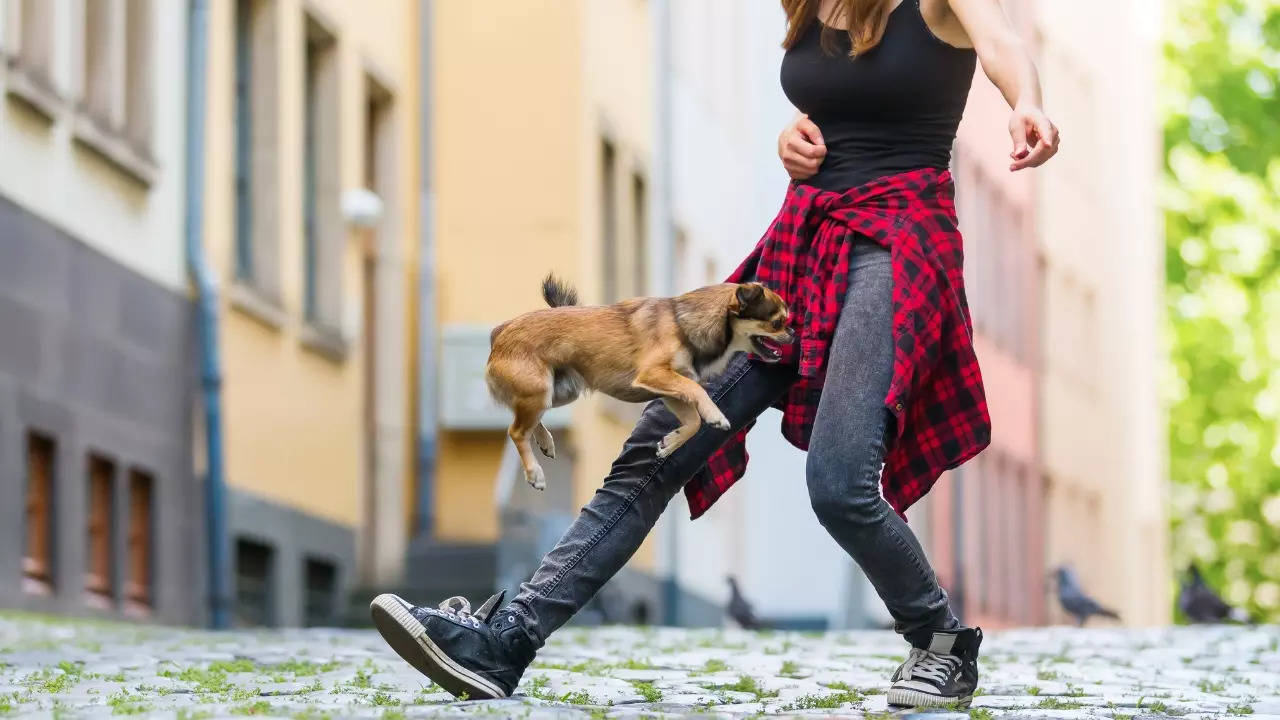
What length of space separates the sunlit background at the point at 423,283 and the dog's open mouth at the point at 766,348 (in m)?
0.68

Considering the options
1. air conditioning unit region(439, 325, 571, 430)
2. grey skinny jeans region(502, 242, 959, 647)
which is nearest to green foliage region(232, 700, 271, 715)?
grey skinny jeans region(502, 242, 959, 647)

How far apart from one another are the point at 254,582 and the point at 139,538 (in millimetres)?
2334

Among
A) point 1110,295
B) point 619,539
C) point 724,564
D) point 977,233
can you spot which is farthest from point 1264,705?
point 1110,295

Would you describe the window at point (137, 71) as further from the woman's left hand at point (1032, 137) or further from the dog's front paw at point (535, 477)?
the woman's left hand at point (1032, 137)

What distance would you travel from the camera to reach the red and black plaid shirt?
692 centimetres

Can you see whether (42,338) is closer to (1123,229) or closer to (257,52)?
(257,52)

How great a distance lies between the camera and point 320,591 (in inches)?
869

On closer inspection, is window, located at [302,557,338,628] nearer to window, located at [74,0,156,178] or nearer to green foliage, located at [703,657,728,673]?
window, located at [74,0,156,178]

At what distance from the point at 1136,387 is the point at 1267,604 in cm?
1284

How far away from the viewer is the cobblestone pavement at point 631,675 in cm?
725

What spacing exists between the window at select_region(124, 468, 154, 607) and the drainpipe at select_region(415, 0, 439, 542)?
611 cm

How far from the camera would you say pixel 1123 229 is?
53.8 m

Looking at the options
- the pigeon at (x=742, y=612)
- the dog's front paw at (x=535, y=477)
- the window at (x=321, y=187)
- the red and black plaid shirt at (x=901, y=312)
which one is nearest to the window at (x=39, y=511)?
the pigeon at (x=742, y=612)

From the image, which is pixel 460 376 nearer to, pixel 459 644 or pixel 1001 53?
pixel 459 644
